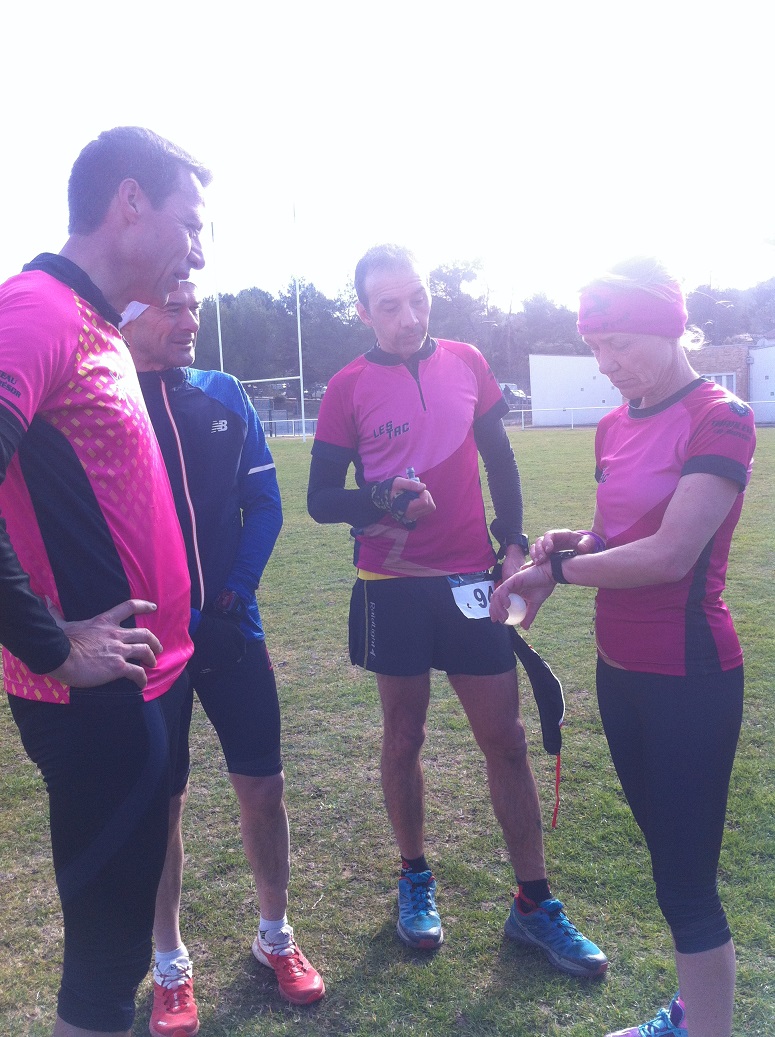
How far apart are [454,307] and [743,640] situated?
60949 mm

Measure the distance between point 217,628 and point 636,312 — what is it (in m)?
1.47

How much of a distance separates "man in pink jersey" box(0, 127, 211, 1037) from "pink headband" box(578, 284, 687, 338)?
1064 mm

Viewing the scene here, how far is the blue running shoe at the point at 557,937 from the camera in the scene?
2.58m

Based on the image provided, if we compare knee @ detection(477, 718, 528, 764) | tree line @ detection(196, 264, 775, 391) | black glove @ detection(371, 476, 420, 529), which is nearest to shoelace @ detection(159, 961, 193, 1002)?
knee @ detection(477, 718, 528, 764)

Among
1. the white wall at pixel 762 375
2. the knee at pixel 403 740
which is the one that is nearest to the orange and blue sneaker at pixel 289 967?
the knee at pixel 403 740

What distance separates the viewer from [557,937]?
266 cm

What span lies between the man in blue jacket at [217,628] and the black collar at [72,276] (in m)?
0.76

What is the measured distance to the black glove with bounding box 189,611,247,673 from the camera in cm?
247

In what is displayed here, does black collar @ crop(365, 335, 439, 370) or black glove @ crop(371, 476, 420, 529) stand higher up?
black collar @ crop(365, 335, 439, 370)

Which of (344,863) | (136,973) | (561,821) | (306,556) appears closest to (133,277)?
(136,973)

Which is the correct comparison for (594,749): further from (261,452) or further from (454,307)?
(454,307)

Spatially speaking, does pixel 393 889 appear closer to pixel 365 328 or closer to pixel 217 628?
pixel 217 628

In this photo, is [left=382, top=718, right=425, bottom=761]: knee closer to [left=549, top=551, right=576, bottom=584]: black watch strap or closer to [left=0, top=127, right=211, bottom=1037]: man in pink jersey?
[left=549, top=551, right=576, bottom=584]: black watch strap

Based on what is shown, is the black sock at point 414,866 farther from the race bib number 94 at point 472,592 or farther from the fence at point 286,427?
the fence at point 286,427
